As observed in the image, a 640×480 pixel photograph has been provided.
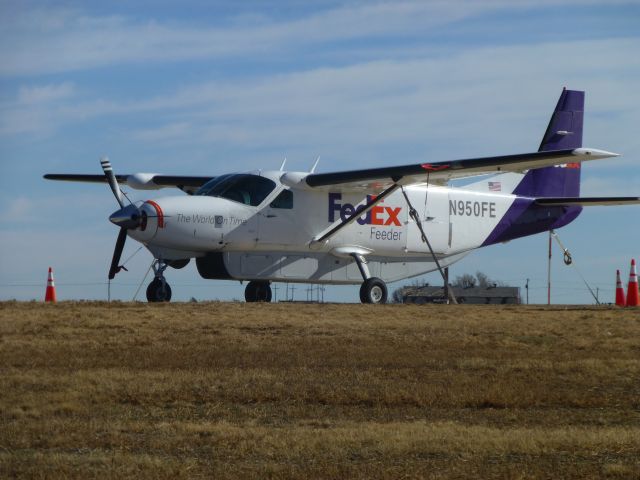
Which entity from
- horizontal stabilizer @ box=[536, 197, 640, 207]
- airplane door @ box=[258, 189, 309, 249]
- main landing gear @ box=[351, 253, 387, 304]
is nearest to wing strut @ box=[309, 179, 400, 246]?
airplane door @ box=[258, 189, 309, 249]

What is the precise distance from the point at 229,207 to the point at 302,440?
16685 mm

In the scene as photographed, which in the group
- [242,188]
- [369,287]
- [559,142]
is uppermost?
[559,142]

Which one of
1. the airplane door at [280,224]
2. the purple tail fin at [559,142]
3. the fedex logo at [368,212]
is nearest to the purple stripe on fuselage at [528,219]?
the purple tail fin at [559,142]

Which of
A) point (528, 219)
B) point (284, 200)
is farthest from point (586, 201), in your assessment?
point (284, 200)

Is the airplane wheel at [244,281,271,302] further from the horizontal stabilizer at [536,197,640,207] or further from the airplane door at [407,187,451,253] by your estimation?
the horizontal stabilizer at [536,197,640,207]

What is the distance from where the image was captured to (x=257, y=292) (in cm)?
2908

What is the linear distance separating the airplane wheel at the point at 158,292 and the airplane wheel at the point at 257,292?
3448 mm

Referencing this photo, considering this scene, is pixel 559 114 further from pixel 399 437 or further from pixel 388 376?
pixel 399 437

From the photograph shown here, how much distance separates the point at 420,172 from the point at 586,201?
7.09 metres

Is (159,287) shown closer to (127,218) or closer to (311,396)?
(127,218)

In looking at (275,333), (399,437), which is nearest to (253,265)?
(275,333)

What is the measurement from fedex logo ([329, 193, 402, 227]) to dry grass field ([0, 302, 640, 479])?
6.69 meters

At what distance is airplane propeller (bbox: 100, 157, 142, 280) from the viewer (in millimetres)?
A: 24672

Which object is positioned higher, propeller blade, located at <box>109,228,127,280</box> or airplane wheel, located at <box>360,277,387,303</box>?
propeller blade, located at <box>109,228,127,280</box>
